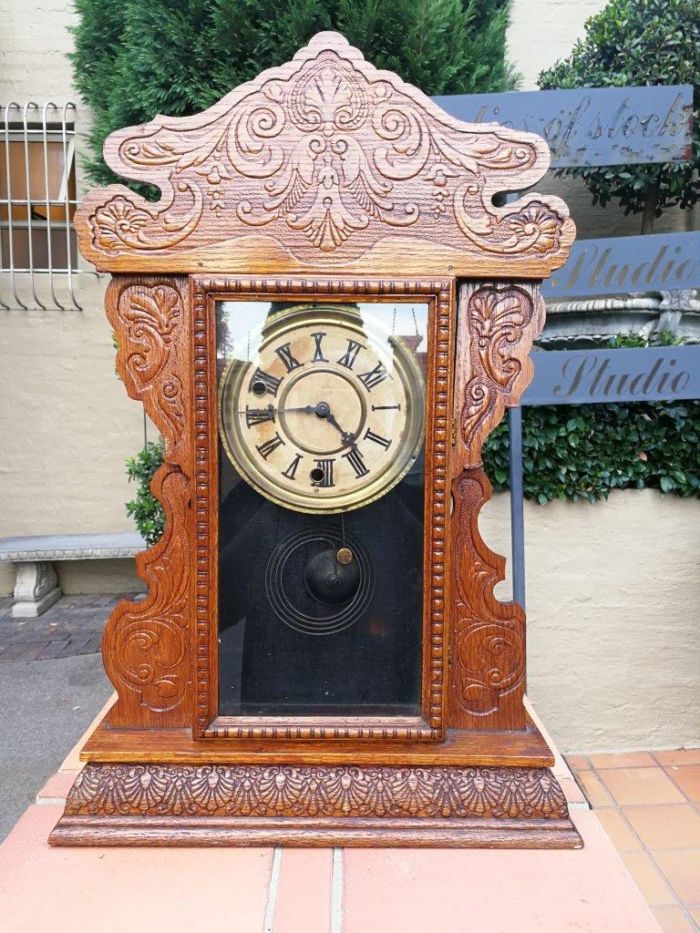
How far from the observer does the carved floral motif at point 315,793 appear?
4.08 feet

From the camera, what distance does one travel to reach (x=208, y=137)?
1.20 meters

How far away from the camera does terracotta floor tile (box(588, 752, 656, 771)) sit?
2.72 m

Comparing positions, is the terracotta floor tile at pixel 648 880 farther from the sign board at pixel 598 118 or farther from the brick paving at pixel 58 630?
the brick paving at pixel 58 630

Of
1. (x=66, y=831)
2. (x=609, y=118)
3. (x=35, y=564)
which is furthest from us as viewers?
(x=35, y=564)

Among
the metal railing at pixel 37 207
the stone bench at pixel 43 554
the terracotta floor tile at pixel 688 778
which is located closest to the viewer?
the terracotta floor tile at pixel 688 778

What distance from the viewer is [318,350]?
1.23 m

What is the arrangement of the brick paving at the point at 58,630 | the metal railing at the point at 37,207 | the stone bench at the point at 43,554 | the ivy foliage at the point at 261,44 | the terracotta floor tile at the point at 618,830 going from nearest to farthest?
the terracotta floor tile at the point at 618,830 < the ivy foliage at the point at 261,44 < the brick paving at the point at 58,630 < the stone bench at the point at 43,554 < the metal railing at the point at 37,207

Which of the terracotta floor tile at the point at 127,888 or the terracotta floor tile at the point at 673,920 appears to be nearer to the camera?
the terracotta floor tile at the point at 127,888

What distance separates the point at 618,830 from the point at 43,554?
347cm

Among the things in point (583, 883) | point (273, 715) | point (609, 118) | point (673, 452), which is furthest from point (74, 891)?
point (609, 118)

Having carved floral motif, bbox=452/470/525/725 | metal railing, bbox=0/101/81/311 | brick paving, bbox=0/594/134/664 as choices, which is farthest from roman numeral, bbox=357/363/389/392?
metal railing, bbox=0/101/81/311

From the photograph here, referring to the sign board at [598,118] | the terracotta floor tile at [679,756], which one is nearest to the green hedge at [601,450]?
the sign board at [598,118]

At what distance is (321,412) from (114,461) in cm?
364

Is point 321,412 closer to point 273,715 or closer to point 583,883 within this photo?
point 273,715
